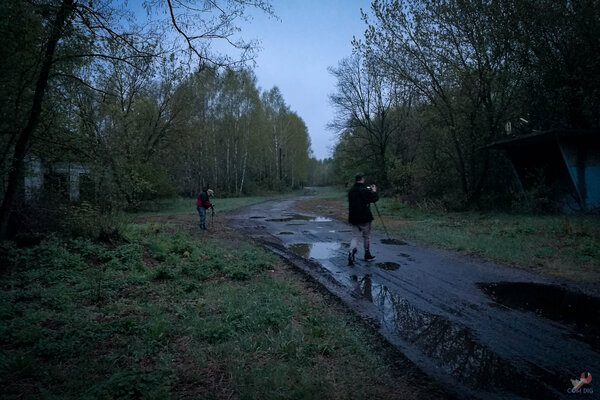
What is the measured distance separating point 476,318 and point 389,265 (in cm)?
313

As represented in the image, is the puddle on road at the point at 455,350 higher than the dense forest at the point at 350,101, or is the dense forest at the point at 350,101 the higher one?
the dense forest at the point at 350,101

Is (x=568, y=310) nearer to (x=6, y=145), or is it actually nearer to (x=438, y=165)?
(x=6, y=145)

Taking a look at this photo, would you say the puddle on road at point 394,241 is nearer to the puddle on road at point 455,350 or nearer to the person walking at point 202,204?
the puddle on road at point 455,350

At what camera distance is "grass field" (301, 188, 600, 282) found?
7266mm

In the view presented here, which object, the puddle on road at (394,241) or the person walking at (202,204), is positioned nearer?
the puddle on road at (394,241)

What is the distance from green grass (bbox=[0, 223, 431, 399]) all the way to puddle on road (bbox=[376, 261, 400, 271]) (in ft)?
6.85

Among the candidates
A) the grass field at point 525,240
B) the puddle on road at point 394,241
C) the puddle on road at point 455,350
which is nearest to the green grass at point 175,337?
the puddle on road at point 455,350

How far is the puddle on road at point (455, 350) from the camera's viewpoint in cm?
310

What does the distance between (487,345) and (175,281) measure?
547 cm

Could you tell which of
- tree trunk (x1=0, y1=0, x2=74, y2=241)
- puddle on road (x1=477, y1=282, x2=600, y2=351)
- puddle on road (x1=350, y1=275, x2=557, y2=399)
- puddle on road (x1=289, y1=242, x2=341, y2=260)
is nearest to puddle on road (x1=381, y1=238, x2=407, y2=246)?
puddle on road (x1=289, y1=242, x2=341, y2=260)

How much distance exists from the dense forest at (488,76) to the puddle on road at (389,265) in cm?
1119

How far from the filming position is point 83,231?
913 centimetres

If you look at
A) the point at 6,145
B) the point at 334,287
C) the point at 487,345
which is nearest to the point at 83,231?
the point at 6,145

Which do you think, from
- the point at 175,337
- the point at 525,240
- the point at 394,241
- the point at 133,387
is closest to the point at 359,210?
the point at 394,241
